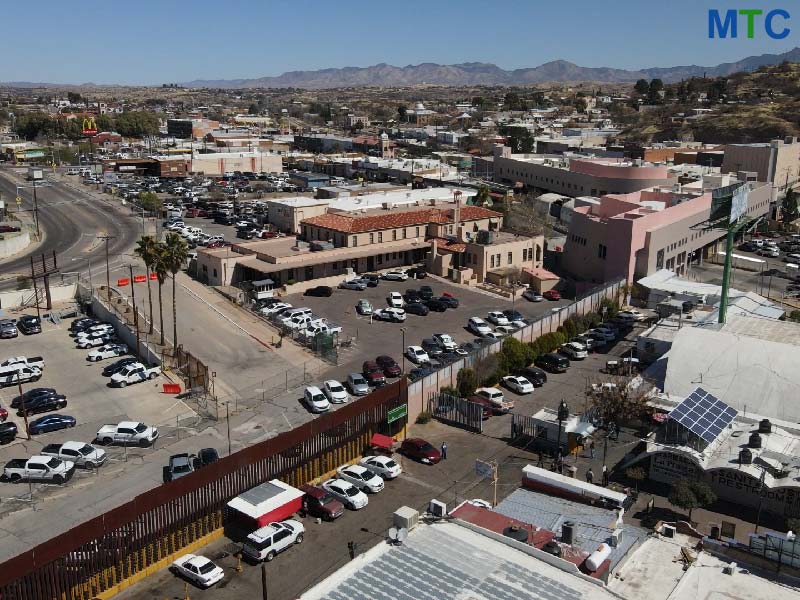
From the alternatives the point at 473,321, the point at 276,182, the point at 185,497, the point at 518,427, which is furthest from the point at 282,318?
A: the point at 276,182

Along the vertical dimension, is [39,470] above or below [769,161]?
below

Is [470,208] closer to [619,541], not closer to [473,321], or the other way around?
[473,321]

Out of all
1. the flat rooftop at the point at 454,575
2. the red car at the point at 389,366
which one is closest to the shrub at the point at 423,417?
the red car at the point at 389,366

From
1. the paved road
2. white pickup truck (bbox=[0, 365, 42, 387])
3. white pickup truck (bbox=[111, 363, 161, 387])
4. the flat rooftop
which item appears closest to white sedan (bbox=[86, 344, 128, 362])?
white pickup truck (bbox=[0, 365, 42, 387])

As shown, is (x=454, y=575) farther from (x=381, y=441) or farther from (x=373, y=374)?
(x=373, y=374)

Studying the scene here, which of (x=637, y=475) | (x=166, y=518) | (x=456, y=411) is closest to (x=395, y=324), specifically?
(x=456, y=411)

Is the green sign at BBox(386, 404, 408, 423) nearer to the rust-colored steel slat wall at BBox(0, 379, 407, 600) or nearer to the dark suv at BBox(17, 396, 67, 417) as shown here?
the rust-colored steel slat wall at BBox(0, 379, 407, 600)
